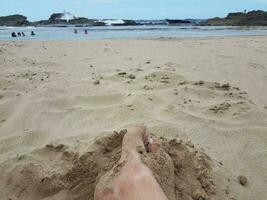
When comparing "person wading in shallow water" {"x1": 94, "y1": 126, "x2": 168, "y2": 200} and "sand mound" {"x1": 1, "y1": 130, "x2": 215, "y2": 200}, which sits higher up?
"person wading in shallow water" {"x1": 94, "y1": 126, "x2": 168, "y2": 200}

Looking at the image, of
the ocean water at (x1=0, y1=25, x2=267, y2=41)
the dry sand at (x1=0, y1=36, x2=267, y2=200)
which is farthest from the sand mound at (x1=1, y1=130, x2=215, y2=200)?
the ocean water at (x1=0, y1=25, x2=267, y2=41)

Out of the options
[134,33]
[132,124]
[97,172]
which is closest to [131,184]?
[97,172]

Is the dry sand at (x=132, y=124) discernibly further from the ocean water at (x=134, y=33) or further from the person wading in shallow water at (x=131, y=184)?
the ocean water at (x=134, y=33)

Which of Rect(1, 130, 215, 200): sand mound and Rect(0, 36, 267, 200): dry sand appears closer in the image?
Rect(1, 130, 215, 200): sand mound

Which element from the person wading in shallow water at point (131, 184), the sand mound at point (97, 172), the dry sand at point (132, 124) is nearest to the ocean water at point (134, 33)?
the dry sand at point (132, 124)

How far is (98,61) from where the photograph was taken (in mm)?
5887

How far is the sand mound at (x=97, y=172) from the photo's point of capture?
6.56 ft

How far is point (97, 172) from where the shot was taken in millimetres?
2150

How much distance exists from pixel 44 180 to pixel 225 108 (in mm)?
1725

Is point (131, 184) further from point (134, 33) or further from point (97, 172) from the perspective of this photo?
point (134, 33)

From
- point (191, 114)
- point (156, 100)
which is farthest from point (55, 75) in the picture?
point (191, 114)

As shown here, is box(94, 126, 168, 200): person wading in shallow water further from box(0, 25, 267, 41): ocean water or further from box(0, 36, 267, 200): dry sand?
box(0, 25, 267, 41): ocean water

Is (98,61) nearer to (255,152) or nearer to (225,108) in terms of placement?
(225,108)

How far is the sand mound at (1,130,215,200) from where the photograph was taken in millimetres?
2000
